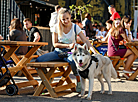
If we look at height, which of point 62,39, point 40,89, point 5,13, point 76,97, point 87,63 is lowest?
point 76,97

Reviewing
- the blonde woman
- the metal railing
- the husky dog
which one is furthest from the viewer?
the metal railing

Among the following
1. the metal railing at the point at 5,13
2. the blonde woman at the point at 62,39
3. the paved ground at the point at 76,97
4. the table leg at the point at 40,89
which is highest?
the metal railing at the point at 5,13

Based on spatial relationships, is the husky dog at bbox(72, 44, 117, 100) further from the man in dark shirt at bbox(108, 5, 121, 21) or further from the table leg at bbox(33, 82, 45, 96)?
the man in dark shirt at bbox(108, 5, 121, 21)

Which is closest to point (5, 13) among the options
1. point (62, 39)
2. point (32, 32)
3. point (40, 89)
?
point (32, 32)

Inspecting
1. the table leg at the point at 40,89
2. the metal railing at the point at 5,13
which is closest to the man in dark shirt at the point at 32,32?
the metal railing at the point at 5,13

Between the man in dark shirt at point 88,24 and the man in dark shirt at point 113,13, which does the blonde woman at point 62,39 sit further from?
the man in dark shirt at point 88,24

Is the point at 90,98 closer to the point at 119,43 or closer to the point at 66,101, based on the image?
the point at 66,101

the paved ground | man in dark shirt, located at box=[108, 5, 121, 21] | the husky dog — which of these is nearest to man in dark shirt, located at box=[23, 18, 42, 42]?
the paved ground

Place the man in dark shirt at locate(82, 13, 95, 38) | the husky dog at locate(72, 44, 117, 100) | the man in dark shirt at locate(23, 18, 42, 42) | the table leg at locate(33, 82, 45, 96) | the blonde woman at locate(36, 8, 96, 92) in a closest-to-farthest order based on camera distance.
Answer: the husky dog at locate(72, 44, 117, 100)
the table leg at locate(33, 82, 45, 96)
the blonde woman at locate(36, 8, 96, 92)
the man in dark shirt at locate(23, 18, 42, 42)
the man in dark shirt at locate(82, 13, 95, 38)

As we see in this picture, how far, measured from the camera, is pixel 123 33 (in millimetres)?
6570

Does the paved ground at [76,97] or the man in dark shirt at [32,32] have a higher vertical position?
the man in dark shirt at [32,32]

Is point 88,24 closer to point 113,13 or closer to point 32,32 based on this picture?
point 113,13

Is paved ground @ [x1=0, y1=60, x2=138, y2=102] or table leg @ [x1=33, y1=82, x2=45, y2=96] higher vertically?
table leg @ [x1=33, y1=82, x2=45, y2=96]

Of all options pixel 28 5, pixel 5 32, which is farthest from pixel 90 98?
pixel 28 5
